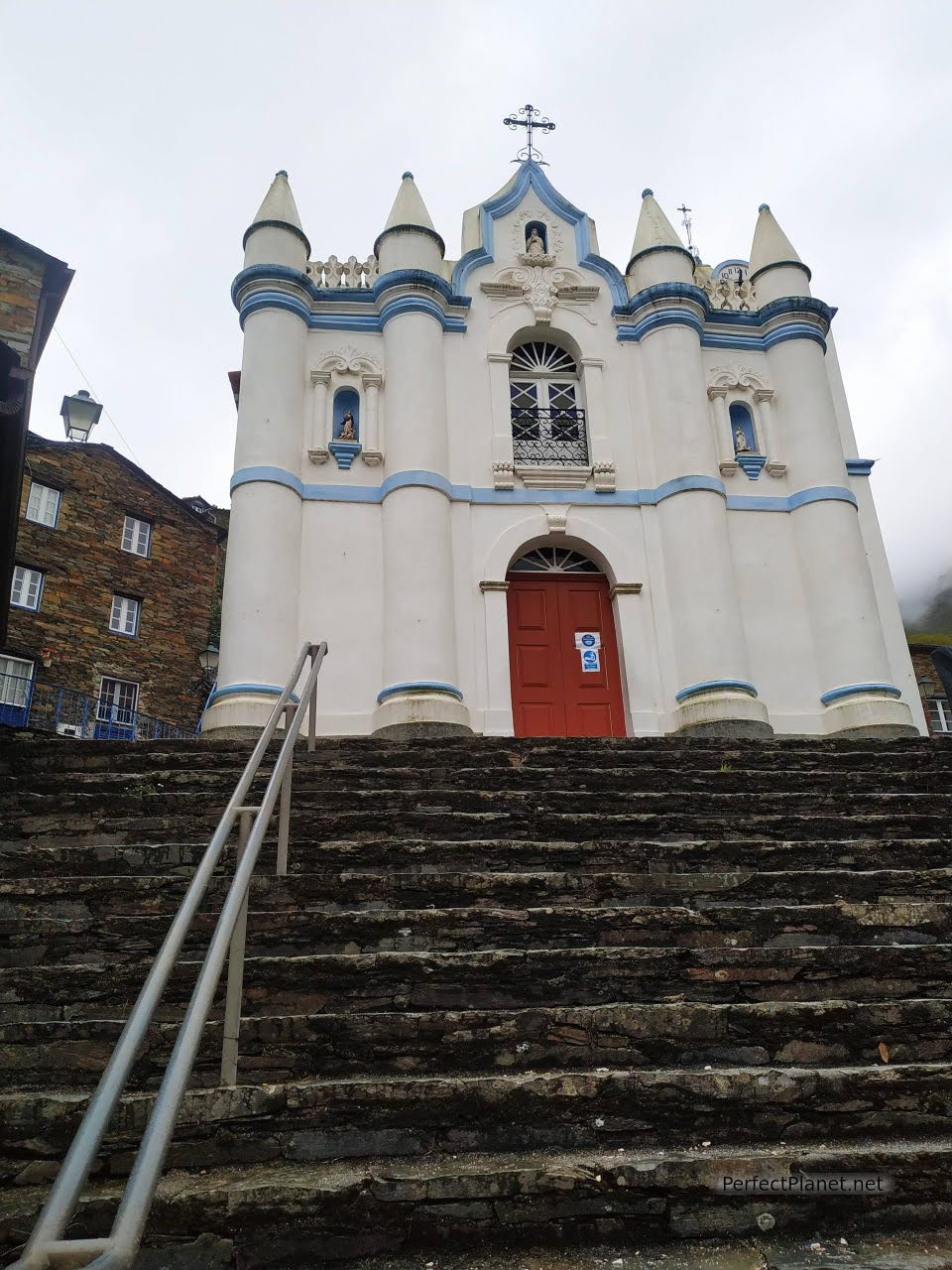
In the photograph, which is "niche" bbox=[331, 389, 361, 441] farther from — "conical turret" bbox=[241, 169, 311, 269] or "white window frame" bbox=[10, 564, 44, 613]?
"white window frame" bbox=[10, 564, 44, 613]

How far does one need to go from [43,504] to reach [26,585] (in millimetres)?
2370

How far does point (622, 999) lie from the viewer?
3.94 meters

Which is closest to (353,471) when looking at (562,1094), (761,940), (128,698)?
(761,940)

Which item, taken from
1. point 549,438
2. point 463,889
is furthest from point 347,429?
point 463,889

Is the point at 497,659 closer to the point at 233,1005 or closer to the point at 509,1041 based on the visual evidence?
the point at 509,1041

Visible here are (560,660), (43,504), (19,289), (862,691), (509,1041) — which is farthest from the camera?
(43,504)

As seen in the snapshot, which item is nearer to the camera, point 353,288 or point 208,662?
point 353,288

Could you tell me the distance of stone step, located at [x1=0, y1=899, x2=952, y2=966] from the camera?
4242 mm

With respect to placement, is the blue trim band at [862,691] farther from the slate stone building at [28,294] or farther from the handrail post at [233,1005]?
the slate stone building at [28,294]

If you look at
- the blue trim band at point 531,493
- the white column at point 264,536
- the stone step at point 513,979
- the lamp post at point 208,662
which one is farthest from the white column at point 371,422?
the lamp post at point 208,662

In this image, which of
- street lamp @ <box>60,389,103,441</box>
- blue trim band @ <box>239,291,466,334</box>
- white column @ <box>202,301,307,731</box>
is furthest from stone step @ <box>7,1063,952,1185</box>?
street lamp @ <box>60,389,103,441</box>

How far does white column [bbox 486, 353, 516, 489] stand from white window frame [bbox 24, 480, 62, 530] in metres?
14.5

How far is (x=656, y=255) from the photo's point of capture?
1302cm

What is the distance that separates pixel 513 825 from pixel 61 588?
19397 millimetres
